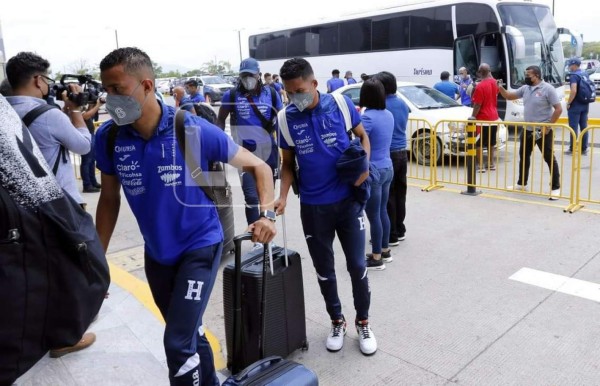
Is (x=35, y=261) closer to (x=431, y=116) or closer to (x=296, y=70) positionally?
(x=296, y=70)

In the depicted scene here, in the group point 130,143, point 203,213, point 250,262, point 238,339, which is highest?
point 130,143

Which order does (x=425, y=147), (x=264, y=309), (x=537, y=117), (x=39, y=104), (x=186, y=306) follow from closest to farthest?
1. (x=186, y=306)
2. (x=264, y=309)
3. (x=39, y=104)
4. (x=537, y=117)
5. (x=425, y=147)

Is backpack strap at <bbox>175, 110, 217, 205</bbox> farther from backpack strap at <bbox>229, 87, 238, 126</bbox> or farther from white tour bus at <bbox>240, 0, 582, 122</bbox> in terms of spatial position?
white tour bus at <bbox>240, 0, 582, 122</bbox>

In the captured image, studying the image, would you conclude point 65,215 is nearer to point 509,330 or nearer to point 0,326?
point 0,326

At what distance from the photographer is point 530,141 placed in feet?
25.6

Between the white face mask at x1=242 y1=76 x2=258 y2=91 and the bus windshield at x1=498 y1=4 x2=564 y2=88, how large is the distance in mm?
10510

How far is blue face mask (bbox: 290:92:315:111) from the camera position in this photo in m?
3.36

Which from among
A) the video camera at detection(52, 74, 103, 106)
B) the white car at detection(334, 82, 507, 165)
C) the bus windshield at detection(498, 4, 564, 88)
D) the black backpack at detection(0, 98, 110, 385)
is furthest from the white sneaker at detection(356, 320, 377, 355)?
the bus windshield at detection(498, 4, 564, 88)

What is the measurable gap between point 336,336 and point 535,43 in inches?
Result: 530

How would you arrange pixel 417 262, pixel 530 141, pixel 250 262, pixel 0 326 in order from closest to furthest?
pixel 0 326
pixel 250 262
pixel 417 262
pixel 530 141

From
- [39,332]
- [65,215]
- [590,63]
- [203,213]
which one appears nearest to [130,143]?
[203,213]

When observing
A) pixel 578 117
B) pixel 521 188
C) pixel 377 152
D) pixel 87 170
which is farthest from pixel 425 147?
pixel 87 170

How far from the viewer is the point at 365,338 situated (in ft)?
11.9

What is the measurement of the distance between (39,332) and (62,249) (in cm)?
28
